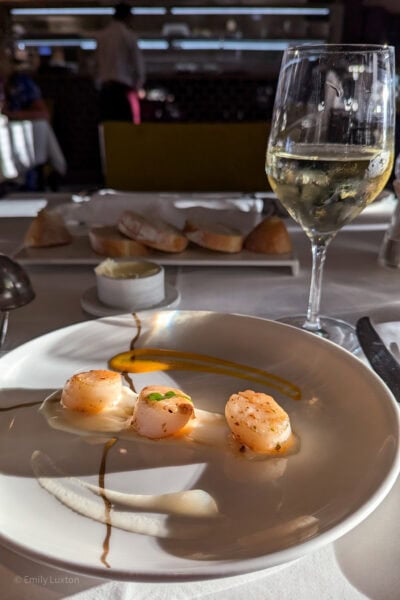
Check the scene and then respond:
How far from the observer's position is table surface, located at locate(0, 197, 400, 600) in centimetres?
35

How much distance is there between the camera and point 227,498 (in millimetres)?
397

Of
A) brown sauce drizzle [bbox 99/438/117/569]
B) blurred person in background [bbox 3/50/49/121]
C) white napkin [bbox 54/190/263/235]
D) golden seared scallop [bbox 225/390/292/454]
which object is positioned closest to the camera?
brown sauce drizzle [bbox 99/438/117/569]

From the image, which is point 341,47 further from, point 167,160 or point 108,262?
point 167,160

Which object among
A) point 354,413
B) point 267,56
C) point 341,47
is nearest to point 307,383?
point 354,413

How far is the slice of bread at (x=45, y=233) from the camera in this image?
1.04 m

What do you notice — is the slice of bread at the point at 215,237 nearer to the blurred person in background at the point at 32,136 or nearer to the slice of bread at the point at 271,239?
the slice of bread at the point at 271,239

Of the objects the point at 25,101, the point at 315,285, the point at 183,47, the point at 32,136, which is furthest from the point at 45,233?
the point at 183,47

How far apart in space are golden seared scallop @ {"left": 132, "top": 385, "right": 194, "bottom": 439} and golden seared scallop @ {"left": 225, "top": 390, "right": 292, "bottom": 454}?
0.04 meters

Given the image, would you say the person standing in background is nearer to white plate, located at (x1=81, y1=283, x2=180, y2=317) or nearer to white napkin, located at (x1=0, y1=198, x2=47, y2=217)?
white napkin, located at (x1=0, y1=198, x2=47, y2=217)

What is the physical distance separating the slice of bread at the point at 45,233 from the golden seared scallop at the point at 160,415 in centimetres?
64

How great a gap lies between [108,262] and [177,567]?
60 centimetres

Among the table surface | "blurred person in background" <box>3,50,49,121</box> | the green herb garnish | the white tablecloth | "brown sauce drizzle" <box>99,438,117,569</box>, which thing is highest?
"blurred person in background" <box>3,50,49,121</box>

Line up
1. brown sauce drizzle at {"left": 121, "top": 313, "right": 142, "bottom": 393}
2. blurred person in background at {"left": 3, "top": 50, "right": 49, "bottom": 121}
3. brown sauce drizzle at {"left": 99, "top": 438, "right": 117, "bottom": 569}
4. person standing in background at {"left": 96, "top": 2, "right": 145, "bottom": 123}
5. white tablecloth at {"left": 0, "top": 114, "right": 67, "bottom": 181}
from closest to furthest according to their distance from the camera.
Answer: brown sauce drizzle at {"left": 99, "top": 438, "right": 117, "bottom": 569} < brown sauce drizzle at {"left": 121, "top": 313, "right": 142, "bottom": 393} < white tablecloth at {"left": 0, "top": 114, "right": 67, "bottom": 181} < blurred person in background at {"left": 3, "top": 50, "right": 49, "bottom": 121} < person standing in background at {"left": 96, "top": 2, "right": 145, "bottom": 123}

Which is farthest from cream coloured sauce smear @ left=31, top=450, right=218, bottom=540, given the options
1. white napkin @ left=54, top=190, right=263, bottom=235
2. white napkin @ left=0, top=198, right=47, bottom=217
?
white napkin @ left=0, top=198, right=47, bottom=217
